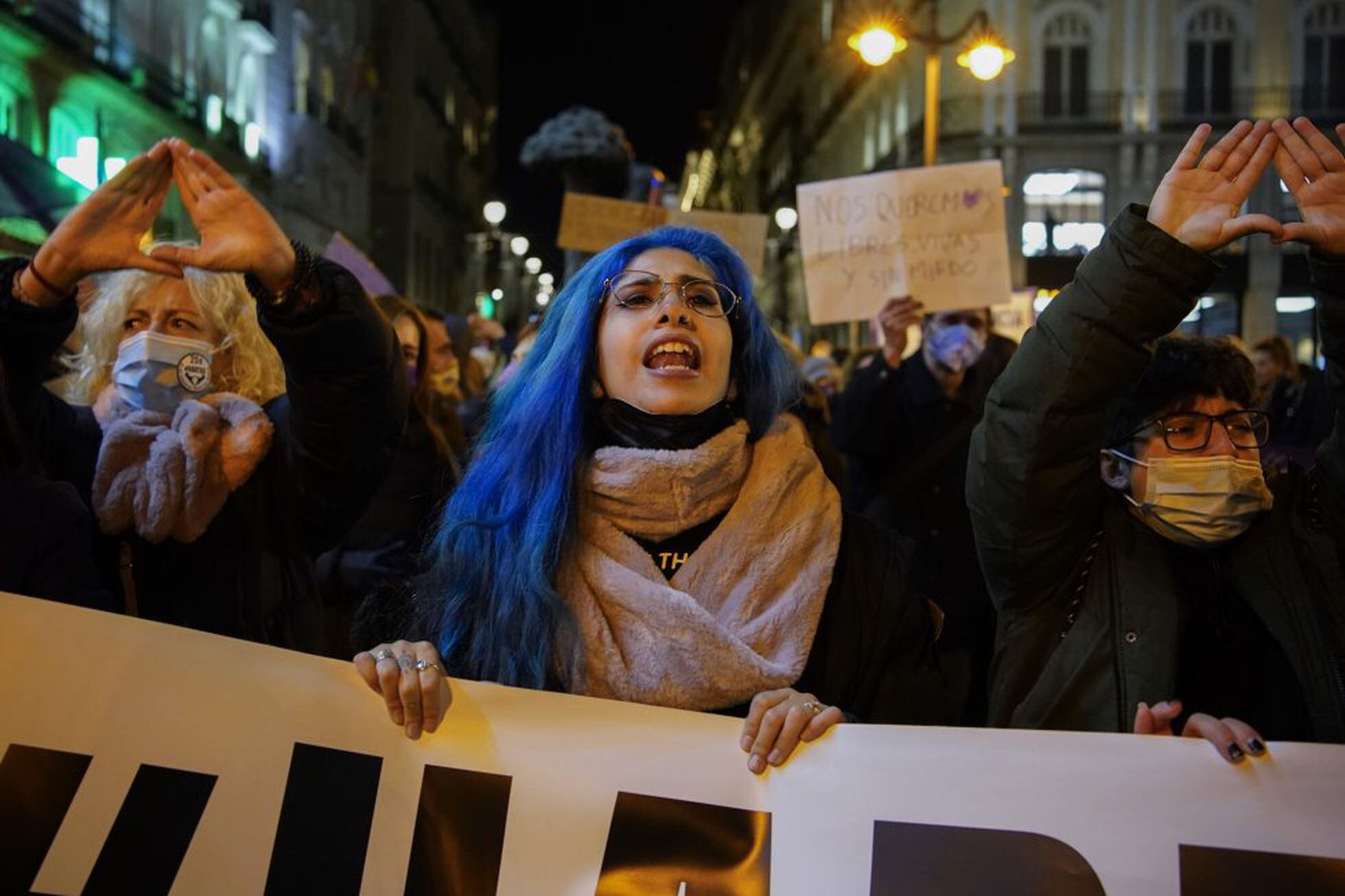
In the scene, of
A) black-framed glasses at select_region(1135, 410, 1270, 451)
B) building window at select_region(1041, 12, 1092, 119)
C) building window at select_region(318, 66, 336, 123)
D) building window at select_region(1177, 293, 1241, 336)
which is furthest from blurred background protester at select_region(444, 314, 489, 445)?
building window at select_region(318, 66, 336, 123)

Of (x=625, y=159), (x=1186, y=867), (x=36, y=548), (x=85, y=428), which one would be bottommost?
(x=1186, y=867)

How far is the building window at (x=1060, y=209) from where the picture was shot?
31984 mm

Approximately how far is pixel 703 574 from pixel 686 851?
1.62 ft

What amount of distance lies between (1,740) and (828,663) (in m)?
1.32

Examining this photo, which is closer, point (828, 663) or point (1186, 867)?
point (1186, 867)

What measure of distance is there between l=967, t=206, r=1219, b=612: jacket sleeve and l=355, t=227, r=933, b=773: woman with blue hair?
0.21 metres

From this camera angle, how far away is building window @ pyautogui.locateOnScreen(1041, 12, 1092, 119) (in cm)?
3144

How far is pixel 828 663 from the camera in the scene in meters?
2.23

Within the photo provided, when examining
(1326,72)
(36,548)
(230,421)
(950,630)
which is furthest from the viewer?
(1326,72)

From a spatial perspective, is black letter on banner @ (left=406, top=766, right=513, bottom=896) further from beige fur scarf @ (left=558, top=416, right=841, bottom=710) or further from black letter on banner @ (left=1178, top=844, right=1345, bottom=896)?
black letter on banner @ (left=1178, top=844, right=1345, bottom=896)

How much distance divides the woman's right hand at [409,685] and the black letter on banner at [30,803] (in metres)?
0.44

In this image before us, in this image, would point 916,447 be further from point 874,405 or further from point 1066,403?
point 1066,403

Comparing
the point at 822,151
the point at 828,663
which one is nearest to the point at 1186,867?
the point at 828,663

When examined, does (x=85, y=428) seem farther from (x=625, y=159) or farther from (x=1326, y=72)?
(x=1326, y=72)
